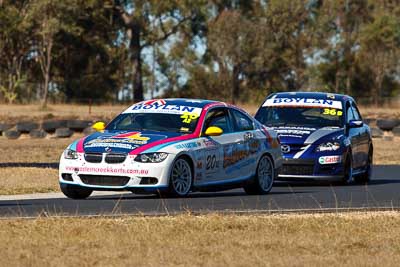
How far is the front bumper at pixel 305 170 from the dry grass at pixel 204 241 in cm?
598

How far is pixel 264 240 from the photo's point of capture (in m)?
11.3

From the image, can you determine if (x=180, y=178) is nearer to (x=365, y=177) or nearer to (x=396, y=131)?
(x=365, y=177)

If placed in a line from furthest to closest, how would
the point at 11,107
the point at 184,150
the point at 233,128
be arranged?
the point at 11,107 → the point at 233,128 → the point at 184,150

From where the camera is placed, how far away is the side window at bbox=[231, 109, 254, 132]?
17828 millimetres

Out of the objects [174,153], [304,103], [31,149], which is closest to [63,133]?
[31,149]

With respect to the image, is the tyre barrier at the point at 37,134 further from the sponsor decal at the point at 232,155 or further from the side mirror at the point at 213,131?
the side mirror at the point at 213,131

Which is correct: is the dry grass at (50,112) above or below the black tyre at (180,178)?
below

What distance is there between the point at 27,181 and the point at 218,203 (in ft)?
17.1

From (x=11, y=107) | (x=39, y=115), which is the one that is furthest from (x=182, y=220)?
(x=11, y=107)

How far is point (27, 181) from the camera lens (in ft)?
65.8

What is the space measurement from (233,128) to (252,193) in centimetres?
102

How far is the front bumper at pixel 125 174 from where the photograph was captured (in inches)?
620

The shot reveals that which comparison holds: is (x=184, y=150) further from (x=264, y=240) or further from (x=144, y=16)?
(x=144, y=16)

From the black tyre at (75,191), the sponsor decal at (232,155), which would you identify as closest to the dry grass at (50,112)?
the sponsor decal at (232,155)
